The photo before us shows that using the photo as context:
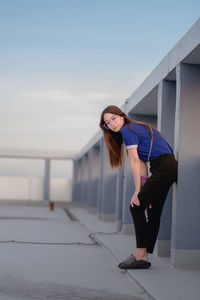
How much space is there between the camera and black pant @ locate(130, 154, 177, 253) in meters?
4.88

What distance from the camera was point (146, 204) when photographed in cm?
489

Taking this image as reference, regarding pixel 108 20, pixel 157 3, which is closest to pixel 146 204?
pixel 157 3

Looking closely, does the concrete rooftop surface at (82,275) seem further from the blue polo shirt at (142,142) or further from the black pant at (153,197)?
the blue polo shirt at (142,142)

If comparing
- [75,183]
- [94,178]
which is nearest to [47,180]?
[75,183]

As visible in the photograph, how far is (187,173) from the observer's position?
5.31 meters

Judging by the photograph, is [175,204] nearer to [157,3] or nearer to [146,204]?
[146,204]

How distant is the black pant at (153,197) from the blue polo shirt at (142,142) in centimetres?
7

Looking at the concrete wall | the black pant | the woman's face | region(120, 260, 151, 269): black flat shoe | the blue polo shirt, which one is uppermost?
the woman's face

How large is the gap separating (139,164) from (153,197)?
0.38 metres

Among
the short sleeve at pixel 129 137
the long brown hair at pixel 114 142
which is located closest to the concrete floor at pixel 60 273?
the long brown hair at pixel 114 142

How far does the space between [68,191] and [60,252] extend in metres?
21.7

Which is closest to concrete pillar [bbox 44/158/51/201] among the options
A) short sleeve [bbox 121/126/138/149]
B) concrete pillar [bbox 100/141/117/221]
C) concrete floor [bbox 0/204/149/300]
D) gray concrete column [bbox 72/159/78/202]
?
gray concrete column [bbox 72/159/78/202]

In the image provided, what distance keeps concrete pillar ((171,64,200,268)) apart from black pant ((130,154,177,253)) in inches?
13.4

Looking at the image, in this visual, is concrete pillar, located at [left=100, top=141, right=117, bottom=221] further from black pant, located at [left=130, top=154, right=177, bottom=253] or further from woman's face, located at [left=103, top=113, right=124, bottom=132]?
woman's face, located at [left=103, top=113, right=124, bottom=132]
